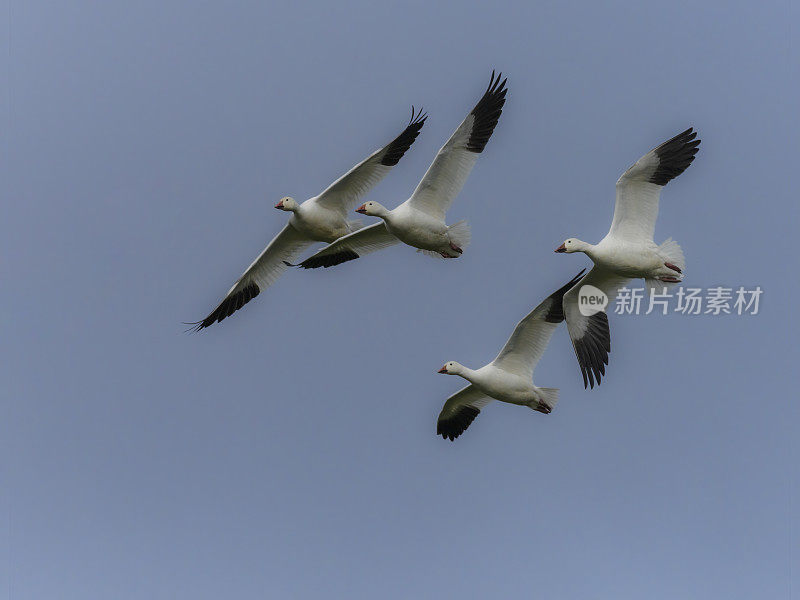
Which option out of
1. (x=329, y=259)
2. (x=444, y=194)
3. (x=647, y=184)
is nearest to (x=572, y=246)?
(x=647, y=184)

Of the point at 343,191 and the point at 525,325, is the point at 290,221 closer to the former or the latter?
the point at 343,191

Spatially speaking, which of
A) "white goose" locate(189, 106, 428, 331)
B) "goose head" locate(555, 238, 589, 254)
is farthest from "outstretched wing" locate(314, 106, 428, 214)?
"goose head" locate(555, 238, 589, 254)

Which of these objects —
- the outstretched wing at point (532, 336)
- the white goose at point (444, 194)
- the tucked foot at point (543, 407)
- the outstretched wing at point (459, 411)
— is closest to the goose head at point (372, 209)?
the white goose at point (444, 194)

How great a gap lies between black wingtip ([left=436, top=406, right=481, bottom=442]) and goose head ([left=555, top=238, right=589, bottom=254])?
A: 10.2 feet

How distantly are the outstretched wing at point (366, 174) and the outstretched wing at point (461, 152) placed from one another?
885mm

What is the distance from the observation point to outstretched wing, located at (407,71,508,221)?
1614 cm

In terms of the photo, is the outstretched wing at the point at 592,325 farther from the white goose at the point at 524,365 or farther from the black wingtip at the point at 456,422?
the black wingtip at the point at 456,422

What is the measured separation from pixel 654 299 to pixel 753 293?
57.9 inches

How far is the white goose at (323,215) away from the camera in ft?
55.7

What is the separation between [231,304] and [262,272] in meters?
0.76

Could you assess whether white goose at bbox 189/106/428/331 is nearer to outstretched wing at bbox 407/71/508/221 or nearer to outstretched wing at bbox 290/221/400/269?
outstretched wing at bbox 290/221/400/269

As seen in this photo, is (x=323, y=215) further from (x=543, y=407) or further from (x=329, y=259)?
(x=543, y=407)

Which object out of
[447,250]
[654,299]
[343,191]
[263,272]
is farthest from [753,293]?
[263,272]

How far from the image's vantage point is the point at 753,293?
16859 millimetres
